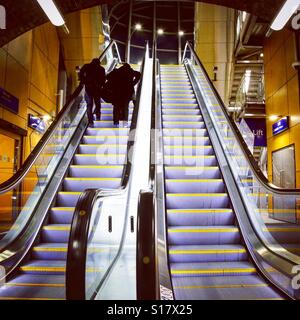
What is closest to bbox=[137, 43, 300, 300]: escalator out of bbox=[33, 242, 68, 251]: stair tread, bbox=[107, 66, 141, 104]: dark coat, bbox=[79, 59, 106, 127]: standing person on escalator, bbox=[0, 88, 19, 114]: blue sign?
bbox=[107, 66, 141, 104]: dark coat

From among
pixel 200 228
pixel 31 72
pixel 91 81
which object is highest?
pixel 31 72

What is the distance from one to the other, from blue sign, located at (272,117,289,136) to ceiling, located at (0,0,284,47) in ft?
8.59

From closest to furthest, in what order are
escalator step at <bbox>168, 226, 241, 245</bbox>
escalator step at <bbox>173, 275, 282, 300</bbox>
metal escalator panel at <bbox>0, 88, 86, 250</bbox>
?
escalator step at <bbox>173, 275, 282, 300</bbox> < metal escalator panel at <bbox>0, 88, 86, 250</bbox> < escalator step at <bbox>168, 226, 241, 245</bbox>

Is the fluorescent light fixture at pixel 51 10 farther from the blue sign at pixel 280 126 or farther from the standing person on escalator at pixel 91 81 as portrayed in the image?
the blue sign at pixel 280 126

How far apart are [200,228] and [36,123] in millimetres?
6809

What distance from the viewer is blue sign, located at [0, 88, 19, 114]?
7.29 metres

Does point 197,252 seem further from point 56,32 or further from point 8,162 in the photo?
point 56,32

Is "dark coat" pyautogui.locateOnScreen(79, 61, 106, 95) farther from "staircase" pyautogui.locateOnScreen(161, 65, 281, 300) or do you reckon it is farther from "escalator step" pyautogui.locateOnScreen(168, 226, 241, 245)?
"escalator step" pyautogui.locateOnScreen(168, 226, 241, 245)

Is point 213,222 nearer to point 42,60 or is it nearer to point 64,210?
point 64,210

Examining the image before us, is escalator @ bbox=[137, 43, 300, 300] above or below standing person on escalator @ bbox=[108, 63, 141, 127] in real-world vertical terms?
below

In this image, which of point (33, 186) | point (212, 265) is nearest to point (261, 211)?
point (212, 265)

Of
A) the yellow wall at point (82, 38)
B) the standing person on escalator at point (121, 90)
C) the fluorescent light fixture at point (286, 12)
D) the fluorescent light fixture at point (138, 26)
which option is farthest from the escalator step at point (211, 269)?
the fluorescent light fixture at point (138, 26)

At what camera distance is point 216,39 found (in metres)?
13.5
